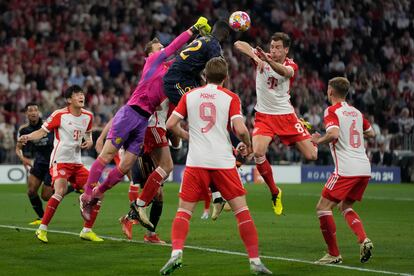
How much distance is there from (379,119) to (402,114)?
3.94ft

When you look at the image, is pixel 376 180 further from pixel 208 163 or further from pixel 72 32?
pixel 208 163

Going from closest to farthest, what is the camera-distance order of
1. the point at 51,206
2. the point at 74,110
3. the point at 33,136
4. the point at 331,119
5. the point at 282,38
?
the point at 331,119
the point at 51,206
the point at 282,38
the point at 33,136
the point at 74,110

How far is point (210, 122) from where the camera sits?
10281 mm

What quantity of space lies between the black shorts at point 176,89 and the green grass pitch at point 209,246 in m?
2.06

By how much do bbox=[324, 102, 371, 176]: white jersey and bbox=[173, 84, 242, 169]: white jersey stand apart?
181cm

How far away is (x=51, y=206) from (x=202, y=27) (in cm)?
348

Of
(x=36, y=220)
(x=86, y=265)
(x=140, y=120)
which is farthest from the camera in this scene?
(x=36, y=220)

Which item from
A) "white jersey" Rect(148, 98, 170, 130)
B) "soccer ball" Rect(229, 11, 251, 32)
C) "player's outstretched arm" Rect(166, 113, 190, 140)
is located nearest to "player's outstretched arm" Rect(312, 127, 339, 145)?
"player's outstretched arm" Rect(166, 113, 190, 140)

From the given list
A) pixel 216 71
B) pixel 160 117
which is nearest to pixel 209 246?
pixel 160 117

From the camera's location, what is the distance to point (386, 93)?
36469 mm

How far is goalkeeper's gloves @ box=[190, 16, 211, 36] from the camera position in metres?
13.1

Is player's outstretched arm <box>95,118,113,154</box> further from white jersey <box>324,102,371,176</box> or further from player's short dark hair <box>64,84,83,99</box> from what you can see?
white jersey <box>324,102,371,176</box>

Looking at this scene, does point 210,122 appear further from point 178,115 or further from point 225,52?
point 225,52

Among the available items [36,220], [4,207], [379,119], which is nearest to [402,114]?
[379,119]
